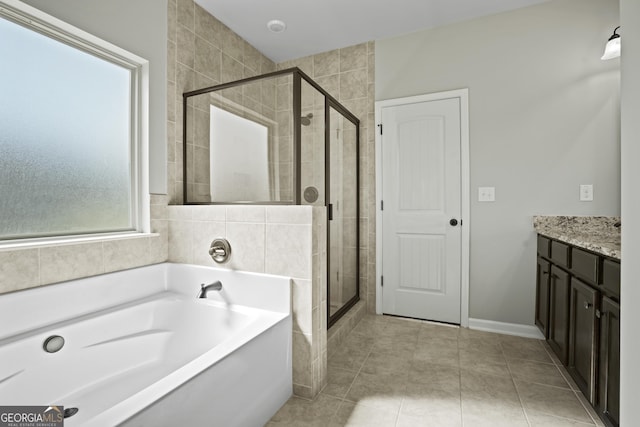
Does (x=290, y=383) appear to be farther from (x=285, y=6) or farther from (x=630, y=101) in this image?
(x=285, y=6)

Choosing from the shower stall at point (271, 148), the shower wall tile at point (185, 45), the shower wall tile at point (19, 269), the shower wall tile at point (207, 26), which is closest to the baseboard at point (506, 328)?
the shower stall at point (271, 148)

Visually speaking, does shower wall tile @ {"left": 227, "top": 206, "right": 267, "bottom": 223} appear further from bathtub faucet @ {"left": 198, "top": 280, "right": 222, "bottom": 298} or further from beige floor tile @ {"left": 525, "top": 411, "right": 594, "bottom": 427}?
beige floor tile @ {"left": 525, "top": 411, "right": 594, "bottom": 427}

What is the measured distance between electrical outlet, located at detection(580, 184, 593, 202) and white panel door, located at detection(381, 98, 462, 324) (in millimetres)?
826

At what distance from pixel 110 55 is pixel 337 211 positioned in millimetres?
1864

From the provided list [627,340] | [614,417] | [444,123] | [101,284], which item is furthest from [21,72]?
[614,417]

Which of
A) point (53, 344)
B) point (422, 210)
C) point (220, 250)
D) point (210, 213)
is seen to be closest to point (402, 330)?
point (422, 210)

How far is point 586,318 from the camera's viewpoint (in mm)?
1598

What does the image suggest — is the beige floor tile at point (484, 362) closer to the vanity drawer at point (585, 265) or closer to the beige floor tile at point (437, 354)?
the beige floor tile at point (437, 354)

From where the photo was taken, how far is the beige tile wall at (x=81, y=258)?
4.89 ft

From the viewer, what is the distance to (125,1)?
1995 mm

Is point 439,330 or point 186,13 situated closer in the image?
point 186,13

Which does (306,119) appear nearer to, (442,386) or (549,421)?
(442,386)

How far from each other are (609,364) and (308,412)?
135 centimetres

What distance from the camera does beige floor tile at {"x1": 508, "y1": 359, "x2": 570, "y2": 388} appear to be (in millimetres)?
1867
